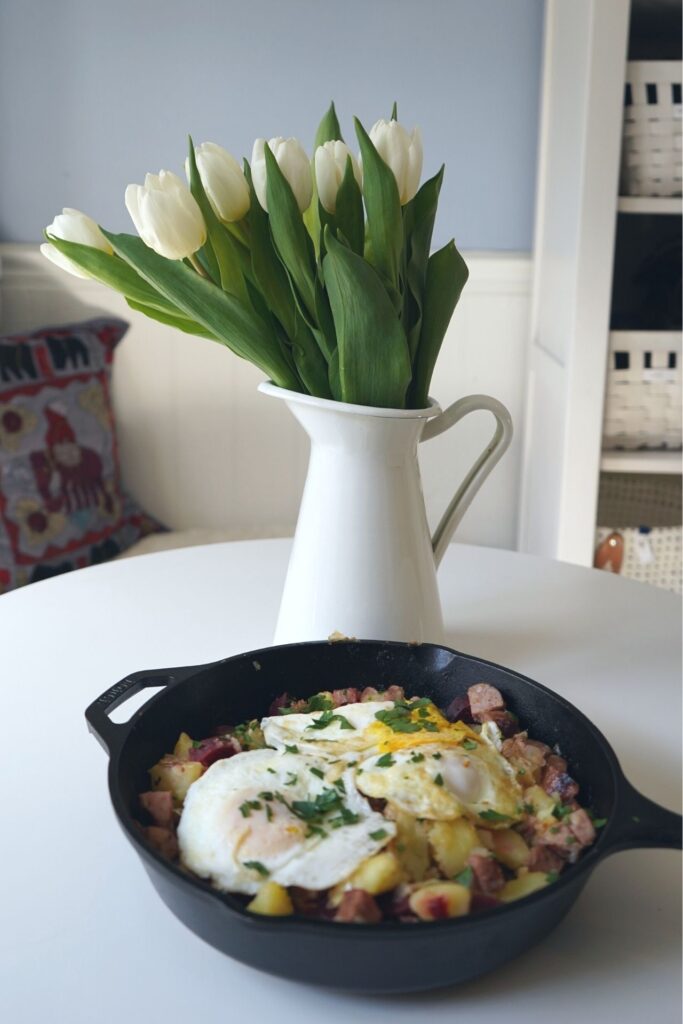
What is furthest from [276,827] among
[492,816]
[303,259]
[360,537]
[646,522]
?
[646,522]

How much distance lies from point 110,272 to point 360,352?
0.24 meters

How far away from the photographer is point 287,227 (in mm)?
826

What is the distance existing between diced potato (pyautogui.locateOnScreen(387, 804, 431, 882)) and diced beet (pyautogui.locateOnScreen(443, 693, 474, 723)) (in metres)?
0.18

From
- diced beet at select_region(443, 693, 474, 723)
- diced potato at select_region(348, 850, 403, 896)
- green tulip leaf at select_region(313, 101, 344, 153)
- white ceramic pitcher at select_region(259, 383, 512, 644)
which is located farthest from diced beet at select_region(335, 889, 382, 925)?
green tulip leaf at select_region(313, 101, 344, 153)

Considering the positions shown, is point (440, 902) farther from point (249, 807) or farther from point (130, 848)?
point (130, 848)

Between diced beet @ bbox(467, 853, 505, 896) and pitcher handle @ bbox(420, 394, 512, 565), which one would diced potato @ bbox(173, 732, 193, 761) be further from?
pitcher handle @ bbox(420, 394, 512, 565)

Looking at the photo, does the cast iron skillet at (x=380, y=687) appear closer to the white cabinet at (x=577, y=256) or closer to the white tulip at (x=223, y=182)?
the white tulip at (x=223, y=182)

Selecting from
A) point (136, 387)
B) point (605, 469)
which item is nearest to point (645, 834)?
point (605, 469)

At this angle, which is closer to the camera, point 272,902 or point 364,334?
point 272,902

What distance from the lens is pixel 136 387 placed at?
2.30 m

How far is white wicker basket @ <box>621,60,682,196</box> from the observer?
5.99 feet

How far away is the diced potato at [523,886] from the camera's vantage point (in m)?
0.54

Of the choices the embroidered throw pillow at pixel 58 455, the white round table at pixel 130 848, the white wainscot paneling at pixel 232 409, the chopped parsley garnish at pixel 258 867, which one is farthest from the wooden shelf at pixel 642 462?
the chopped parsley garnish at pixel 258 867

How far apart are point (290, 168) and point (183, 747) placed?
47 centimetres
